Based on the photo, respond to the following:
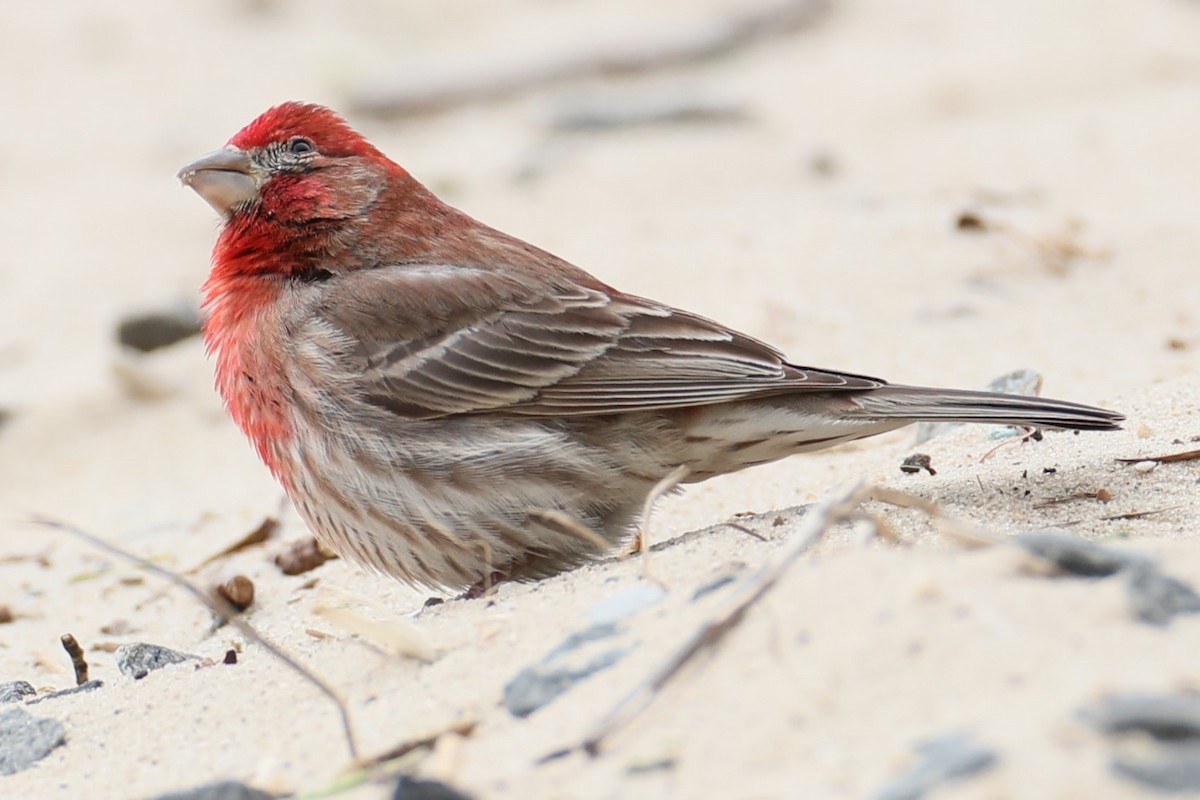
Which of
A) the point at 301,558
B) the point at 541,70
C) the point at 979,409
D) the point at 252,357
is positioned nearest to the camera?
the point at 979,409

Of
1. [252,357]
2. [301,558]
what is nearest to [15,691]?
[252,357]

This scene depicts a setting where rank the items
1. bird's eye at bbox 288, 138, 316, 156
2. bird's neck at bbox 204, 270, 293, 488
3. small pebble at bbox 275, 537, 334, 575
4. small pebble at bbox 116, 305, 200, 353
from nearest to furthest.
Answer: bird's neck at bbox 204, 270, 293, 488, bird's eye at bbox 288, 138, 316, 156, small pebble at bbox 275, 537, 334, 575, small pebble at bbox 116, 305, 200, 353

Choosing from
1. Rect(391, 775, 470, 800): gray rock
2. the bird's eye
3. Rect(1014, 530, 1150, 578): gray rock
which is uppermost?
the bird's eye

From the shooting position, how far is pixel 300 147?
16.6 feet

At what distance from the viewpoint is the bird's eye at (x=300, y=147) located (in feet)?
16.5

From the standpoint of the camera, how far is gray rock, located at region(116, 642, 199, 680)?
397 centimetres

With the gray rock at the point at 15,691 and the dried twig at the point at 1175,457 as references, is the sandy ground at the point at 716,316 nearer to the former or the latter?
the dried twig at the point at 1175,457

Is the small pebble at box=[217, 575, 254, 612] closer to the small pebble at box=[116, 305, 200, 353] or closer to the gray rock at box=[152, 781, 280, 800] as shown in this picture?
the gray rock at box=[152, 781, 280, 800]

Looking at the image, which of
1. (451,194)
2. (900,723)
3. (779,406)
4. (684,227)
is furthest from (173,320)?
(900,723)

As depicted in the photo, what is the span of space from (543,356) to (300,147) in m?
1.20

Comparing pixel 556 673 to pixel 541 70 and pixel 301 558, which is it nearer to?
pixel 301 558

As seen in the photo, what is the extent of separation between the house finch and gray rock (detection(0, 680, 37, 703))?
0.85 m

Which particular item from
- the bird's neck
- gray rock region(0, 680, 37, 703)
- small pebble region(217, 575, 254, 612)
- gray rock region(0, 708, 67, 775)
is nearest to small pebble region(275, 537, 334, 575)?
small pebble region(217, 575, 254, 612)

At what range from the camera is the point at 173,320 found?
307 inches
